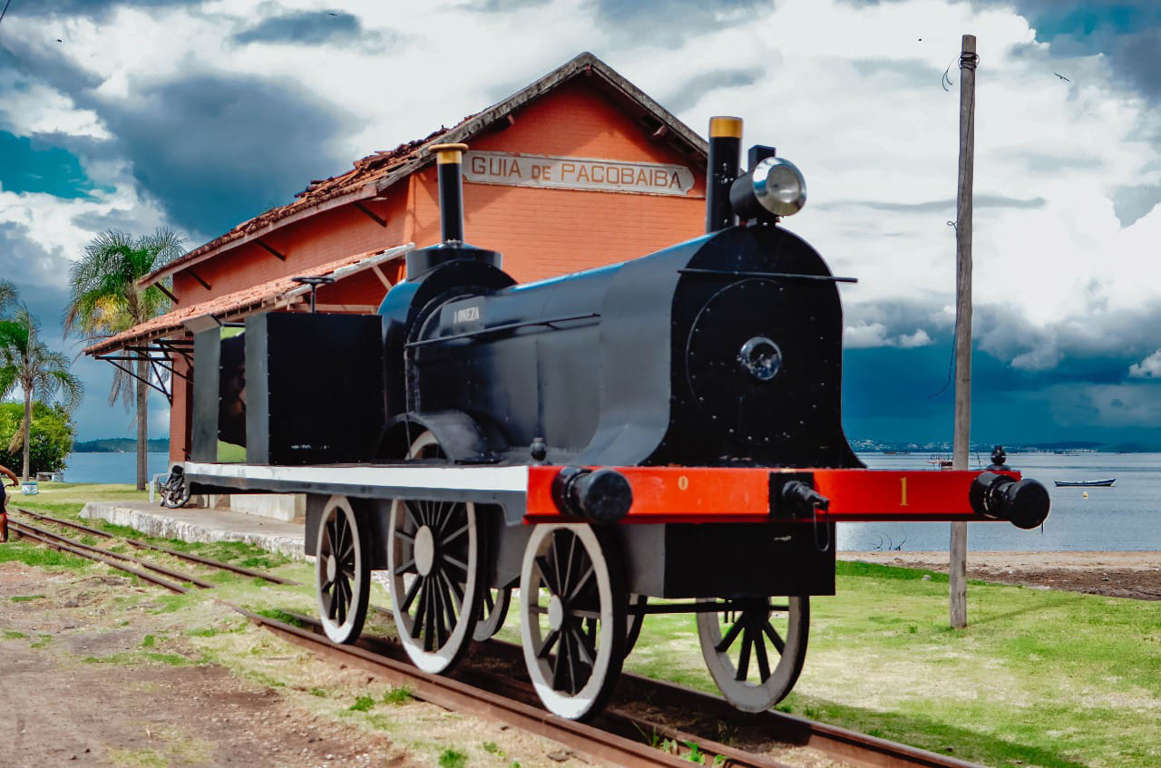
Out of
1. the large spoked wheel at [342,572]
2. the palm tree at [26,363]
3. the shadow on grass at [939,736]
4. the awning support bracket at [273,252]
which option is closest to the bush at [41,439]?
the palm tree at [26,363]

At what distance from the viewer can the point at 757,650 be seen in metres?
7.13

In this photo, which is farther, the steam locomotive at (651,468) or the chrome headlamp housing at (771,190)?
the chrome headlamp housing at (771,190)

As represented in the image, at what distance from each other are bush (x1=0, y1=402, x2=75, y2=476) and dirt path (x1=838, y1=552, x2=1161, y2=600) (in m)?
32.1

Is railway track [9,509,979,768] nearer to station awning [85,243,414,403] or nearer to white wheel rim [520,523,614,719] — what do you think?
white wheel rim [520,523,614,719]

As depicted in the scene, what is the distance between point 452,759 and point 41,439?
44524 millimetres

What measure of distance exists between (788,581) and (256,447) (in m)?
4.33

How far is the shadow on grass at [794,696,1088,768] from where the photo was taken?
6.53 metres

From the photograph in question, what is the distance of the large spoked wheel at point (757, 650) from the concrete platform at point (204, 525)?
9.14m

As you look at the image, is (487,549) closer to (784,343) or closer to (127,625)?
(784,343)

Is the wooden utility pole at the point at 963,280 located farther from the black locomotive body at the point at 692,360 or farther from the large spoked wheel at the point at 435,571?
the large spoked wheel at the point at 435,571

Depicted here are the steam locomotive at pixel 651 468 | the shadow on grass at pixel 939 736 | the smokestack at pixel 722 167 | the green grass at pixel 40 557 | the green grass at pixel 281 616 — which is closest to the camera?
the steam locomotive at pixel 651 468

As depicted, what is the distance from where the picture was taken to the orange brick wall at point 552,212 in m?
18.0

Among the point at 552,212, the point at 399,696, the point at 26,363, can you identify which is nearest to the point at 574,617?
the point at 399,696

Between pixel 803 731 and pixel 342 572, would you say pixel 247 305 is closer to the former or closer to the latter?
pixel 342 572
